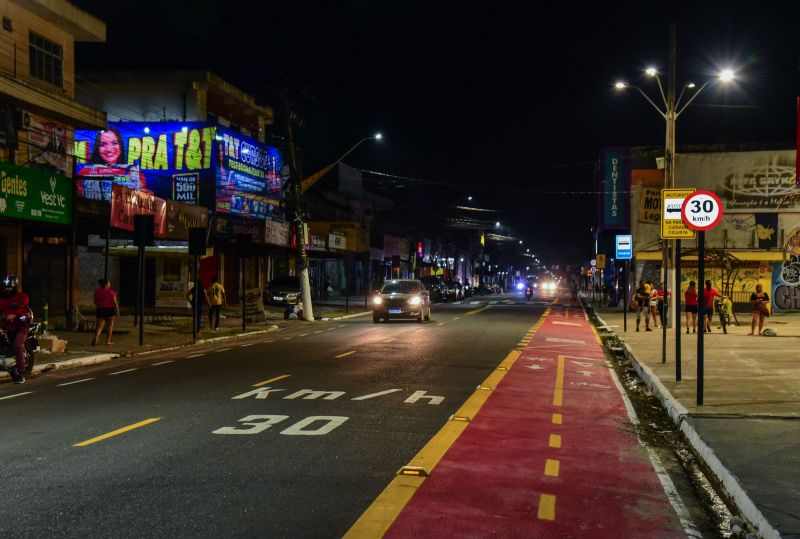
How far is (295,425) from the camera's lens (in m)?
8.35

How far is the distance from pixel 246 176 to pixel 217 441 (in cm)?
3318

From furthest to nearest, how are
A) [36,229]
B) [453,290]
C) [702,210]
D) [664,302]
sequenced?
[453,290] → [36,229] → [664,302] → [702,210]

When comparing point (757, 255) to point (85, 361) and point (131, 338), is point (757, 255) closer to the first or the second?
point (131, 338)

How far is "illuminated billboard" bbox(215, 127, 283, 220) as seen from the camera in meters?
37.0

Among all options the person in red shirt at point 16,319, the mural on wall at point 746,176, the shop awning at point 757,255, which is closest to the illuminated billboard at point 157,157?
the shop awning at point 757,255

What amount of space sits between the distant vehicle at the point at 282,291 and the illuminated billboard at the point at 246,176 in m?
3.82

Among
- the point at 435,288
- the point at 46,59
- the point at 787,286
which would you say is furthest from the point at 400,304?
the point at 435,288

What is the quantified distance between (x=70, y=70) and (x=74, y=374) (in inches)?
601

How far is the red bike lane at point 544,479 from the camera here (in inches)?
200

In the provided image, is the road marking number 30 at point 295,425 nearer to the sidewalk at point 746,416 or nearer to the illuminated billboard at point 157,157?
the sidewalk at point 746,416

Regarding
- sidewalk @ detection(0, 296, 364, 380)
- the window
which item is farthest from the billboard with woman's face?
the window

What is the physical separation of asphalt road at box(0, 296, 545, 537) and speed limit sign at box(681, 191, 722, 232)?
158 inches

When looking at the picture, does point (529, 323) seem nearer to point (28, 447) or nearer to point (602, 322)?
point (602, 322)

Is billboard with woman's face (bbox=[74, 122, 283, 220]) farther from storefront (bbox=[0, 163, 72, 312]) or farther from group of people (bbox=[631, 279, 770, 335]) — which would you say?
group of people (bbox=[631, 279, 770, 335])
